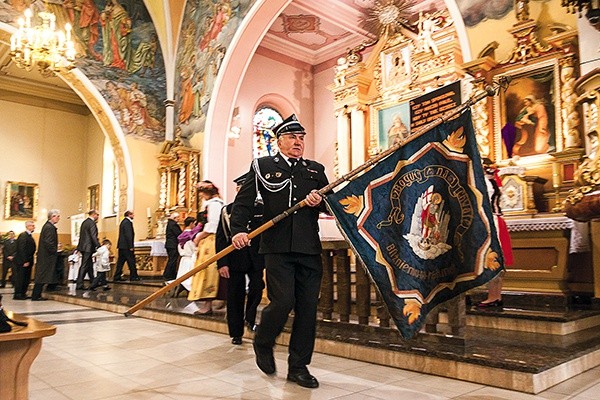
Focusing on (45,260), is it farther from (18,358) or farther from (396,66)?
(18,358)

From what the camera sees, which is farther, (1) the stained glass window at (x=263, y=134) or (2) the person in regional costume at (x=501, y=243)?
(1) the stained glass window at (x=263, y=134)

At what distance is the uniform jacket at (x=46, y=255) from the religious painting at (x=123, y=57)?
3.67 metres

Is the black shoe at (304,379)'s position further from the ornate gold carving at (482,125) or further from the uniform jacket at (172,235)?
the uniform jacket at (172,235)

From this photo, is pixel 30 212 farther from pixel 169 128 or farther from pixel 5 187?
pixel 169 128

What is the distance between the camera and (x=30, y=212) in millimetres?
15938

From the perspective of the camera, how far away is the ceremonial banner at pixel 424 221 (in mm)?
3008

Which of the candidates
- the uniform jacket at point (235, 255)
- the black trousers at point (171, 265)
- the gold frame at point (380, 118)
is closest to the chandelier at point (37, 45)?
the black trousers at point (171, 265)

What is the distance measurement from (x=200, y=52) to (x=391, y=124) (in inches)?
187

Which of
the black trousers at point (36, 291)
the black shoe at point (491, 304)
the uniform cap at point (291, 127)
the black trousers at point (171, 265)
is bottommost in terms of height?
the black trousers at point (36, 291)

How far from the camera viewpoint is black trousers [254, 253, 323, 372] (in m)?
2.93

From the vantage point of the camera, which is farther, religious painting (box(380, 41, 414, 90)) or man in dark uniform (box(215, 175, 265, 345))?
religious painting (box(380, 41, 414, 90))

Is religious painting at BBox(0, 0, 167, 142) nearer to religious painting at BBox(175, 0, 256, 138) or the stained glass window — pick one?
religious painting at BBox(175, 0, 256, 138)

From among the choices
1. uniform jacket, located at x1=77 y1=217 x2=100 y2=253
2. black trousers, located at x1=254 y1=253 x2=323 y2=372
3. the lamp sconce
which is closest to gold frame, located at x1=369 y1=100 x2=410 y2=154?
the lamp sconce

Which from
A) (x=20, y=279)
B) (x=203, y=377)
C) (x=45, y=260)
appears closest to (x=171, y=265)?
(x=45, y=260)
